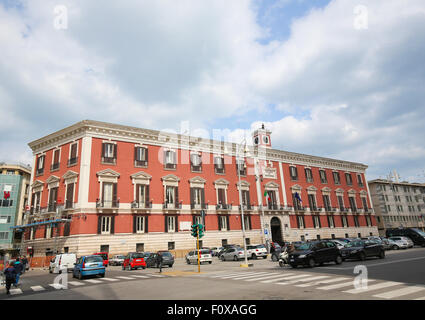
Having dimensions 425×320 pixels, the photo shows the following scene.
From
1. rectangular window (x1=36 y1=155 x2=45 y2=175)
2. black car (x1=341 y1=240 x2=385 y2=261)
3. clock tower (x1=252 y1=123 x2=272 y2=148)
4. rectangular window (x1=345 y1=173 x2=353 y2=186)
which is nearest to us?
black car (x1=341 y1=240 x2=385 y2=261)

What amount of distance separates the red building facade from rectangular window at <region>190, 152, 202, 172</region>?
152 mm

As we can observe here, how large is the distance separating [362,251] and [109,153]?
29140 millimetres

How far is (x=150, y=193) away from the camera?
3747cm

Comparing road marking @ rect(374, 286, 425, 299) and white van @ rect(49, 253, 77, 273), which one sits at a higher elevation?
white van @ rect(49, 253, 77, 273)

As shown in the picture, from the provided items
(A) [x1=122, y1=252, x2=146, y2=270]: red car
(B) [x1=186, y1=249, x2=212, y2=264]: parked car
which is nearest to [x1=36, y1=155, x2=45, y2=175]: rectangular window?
(A) [x1=122, y1=252, x2=146, y2=270]: red car

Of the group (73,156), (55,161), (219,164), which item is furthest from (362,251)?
(55,161)

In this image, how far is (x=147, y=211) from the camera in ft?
120

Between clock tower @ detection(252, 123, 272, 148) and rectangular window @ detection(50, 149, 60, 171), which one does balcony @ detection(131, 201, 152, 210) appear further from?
clock tower @ detection(252, 123, 272, 148)

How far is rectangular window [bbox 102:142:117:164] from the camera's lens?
117ft

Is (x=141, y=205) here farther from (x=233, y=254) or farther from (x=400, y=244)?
(x=400, y=244)

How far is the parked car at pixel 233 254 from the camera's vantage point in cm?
2989

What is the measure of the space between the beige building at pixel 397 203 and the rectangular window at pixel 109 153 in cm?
6477
